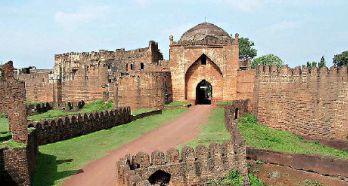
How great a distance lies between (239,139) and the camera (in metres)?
17.7

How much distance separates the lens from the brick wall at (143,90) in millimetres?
33081

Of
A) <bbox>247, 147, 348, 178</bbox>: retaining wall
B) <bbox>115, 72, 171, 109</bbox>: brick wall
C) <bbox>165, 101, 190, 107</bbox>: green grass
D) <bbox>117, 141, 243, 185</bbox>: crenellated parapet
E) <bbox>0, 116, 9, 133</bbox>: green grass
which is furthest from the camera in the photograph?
<bbox>165, 101, 190, 107</bbox>: green grass

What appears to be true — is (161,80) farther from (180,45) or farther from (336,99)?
(336,99)

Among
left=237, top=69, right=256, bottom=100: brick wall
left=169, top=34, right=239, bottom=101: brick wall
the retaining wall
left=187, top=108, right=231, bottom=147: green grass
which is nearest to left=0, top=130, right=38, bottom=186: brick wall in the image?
left=187, top=108, right=231, bottom=147: green grass

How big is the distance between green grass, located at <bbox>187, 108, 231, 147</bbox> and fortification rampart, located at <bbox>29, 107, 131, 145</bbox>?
530 cm

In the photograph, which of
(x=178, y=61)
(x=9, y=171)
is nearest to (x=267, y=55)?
(x=178, y=61)

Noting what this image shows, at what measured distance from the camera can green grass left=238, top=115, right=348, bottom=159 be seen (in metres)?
20.9

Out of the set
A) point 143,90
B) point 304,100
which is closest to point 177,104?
point 143,90

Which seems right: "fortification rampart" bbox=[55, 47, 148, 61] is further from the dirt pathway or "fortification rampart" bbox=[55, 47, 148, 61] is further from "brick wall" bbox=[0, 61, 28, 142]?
"brick wall" bbox=[0, 61, 28, 142]

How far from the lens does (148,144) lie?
801 inches

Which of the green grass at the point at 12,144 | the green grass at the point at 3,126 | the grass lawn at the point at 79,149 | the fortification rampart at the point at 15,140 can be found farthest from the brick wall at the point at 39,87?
the green grass at the point at 12,144

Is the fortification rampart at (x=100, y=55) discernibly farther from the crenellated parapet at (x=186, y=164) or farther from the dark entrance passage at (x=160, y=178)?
the dark entrance passage at (x=160, y=178)

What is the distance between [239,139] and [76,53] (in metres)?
33.3

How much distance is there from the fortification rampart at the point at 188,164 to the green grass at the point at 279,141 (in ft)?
12.5
